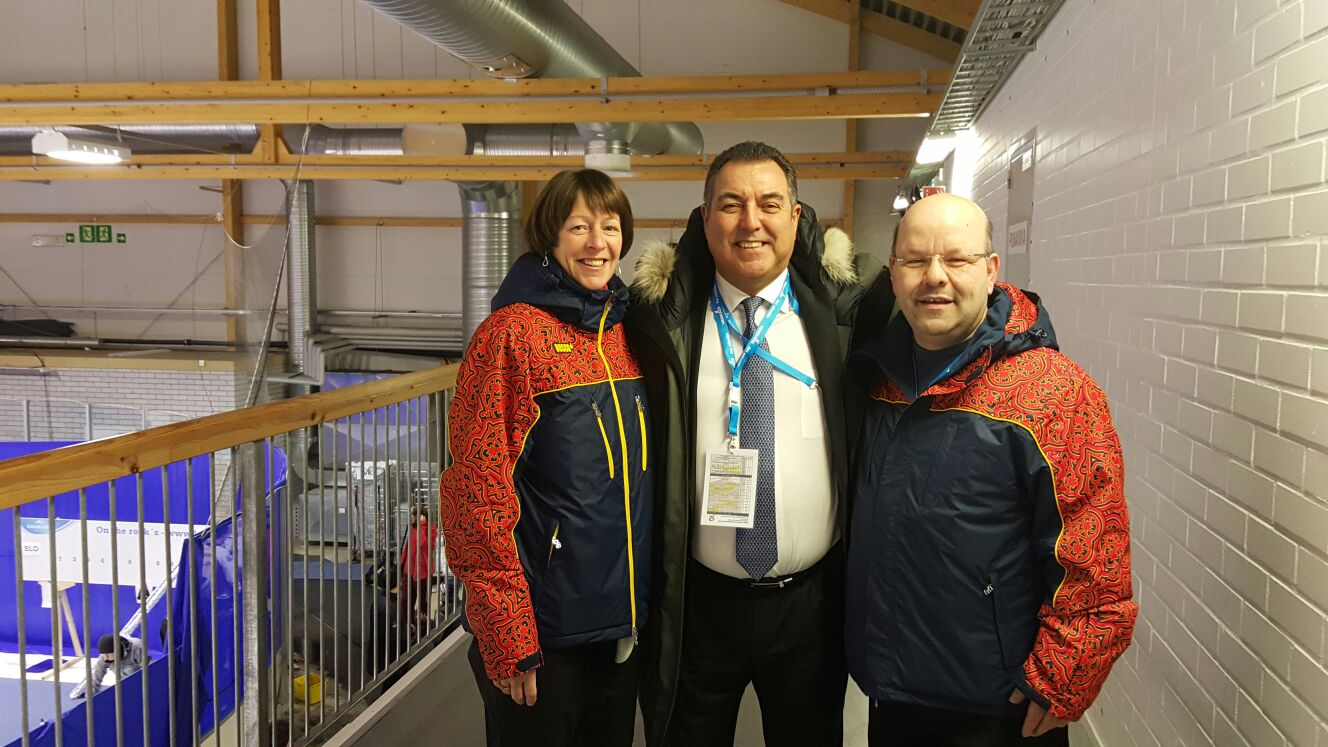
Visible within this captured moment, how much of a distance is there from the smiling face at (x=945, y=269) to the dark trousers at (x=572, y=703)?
943 mm

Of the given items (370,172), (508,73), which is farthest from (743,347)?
(370,172)

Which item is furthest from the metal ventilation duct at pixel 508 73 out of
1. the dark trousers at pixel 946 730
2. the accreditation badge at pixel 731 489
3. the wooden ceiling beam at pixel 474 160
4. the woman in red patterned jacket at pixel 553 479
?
the dark trousers at pixel 946 730

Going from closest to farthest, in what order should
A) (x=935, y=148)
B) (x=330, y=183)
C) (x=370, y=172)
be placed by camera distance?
→ (x=935, y=148) → (x=370, y=172) → (x=330, y=183)

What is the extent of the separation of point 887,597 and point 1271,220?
97cm

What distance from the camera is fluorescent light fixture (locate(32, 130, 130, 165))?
5559 millimetres

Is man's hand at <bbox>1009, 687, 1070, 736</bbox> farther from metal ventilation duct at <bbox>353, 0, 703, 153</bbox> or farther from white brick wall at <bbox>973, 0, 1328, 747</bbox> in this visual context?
metal ventilation duct at <bbox>353, 0, 703, 153</bbox>

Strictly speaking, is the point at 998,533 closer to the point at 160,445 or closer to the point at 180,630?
the point at 160,445

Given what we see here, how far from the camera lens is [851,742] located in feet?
9.04

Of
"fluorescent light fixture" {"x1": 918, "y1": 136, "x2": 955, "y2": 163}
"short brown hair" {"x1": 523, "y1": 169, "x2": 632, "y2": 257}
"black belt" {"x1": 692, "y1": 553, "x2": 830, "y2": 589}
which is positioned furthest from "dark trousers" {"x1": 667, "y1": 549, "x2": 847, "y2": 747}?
"fluorescent light fixture" {"x1": 918, "y1": 136, "x2": 955, "y2": 163}

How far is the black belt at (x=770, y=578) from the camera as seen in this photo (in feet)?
5.68

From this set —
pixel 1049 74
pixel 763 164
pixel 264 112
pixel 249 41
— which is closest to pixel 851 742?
pixel 763 164

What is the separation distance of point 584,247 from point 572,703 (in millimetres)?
950

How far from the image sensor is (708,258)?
1871 millimetres

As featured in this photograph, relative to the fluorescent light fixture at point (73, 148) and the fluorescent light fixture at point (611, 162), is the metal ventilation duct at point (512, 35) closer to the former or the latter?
the fluorescent light fixture at point (611, 162)
